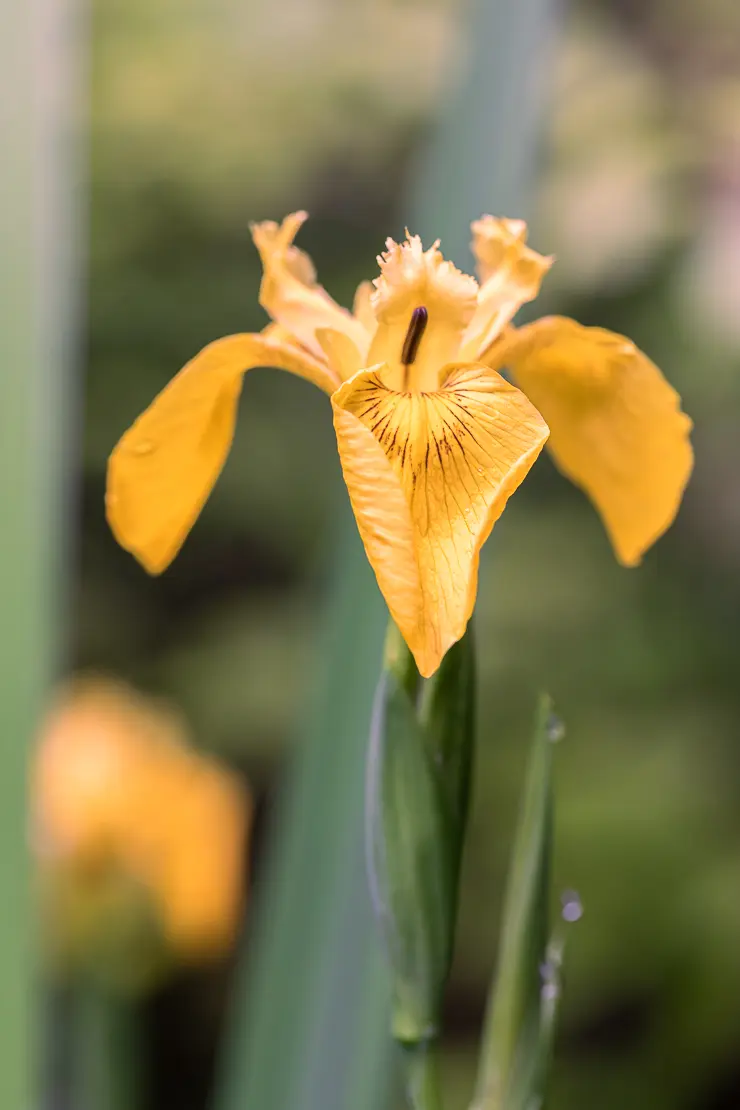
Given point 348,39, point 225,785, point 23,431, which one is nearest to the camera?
point 23,431

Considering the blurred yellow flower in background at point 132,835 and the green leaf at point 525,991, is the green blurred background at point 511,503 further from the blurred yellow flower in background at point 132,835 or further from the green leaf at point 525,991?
the green leaf at point 525,991

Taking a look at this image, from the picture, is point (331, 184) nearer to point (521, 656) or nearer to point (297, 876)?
point (521, 656)

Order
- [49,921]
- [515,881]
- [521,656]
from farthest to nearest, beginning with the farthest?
[521,656]
[49,921]
[515,881]

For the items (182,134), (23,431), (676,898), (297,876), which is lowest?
(676,898)

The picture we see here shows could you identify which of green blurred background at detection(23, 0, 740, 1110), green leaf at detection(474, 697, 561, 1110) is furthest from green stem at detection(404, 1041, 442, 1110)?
green blurred background at detection(23, 0, 740, 1110)

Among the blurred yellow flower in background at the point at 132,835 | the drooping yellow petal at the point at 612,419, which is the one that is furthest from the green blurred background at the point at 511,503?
the drooping yellow petal at the point at 612,419

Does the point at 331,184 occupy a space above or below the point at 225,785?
above

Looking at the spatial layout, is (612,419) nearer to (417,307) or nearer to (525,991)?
(417,307)

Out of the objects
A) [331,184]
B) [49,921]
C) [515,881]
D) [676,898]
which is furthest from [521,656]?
[515,881]
